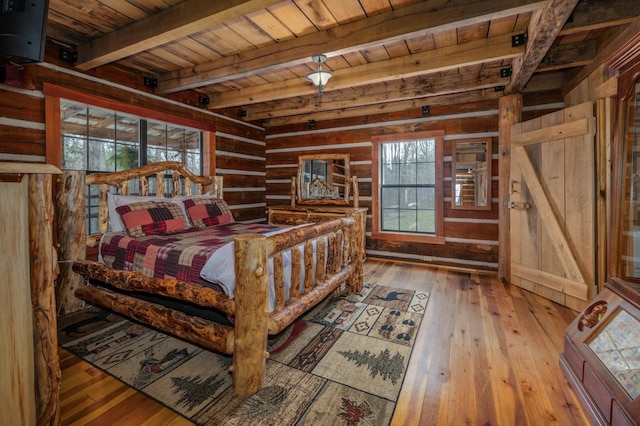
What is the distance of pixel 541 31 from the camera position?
2.25 m

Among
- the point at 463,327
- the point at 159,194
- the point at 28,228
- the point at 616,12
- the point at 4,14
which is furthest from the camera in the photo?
the point at 159,194

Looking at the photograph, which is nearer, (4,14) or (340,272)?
(4,14)

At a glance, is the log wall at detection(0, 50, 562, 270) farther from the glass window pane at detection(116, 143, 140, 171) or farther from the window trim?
the glass window pane at detection(116, 143, 140, 171)

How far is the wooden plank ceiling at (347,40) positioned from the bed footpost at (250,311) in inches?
64.1

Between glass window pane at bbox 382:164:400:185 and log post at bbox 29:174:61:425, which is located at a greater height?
glass window pane at bbox 382:164:400:185

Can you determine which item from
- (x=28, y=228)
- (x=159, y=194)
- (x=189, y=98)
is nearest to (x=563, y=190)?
(x=28, y=228)

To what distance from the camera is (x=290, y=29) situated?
270 centimetres

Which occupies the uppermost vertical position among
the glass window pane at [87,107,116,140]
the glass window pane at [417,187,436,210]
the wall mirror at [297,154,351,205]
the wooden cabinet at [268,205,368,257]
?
the glass window pane at [87,107,116,140]

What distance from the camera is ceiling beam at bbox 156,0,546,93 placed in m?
2.13

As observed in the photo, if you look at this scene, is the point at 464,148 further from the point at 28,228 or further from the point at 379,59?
the point at 28,228

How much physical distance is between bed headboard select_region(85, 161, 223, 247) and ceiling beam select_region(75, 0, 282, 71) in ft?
3.63

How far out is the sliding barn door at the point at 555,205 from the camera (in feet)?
9.27

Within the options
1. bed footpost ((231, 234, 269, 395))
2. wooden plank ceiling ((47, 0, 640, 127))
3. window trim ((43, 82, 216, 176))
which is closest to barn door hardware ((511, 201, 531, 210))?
wooden plank ceiling ((47, 0, 640, 127))

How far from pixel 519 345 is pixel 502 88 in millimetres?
3188
